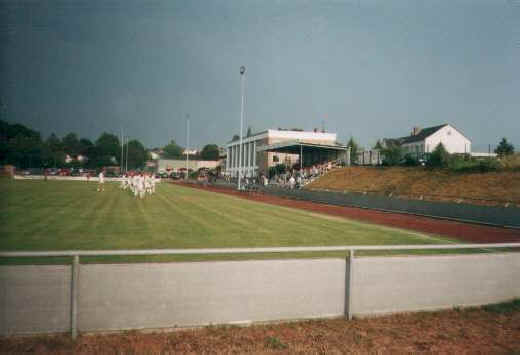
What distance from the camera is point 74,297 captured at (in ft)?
14.6

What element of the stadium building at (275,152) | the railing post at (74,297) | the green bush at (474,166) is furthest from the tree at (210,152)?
the railing post at (74,297)

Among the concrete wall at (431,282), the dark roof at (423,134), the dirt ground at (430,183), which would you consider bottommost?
the concrete wall at (431,282)

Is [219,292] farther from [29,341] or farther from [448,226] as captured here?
[448,226]

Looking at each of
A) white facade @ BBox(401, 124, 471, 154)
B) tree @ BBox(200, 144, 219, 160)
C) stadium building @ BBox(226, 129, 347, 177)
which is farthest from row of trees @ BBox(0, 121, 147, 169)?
white facade @ BBox(401, 124, 471, 154)

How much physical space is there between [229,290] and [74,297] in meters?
1.80

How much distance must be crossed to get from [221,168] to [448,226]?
9410 cm

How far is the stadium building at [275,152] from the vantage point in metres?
53.8

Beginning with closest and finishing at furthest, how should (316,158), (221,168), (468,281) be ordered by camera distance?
(468,281) → (316,158) → (221,168)

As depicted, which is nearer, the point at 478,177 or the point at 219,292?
the point at 219,292

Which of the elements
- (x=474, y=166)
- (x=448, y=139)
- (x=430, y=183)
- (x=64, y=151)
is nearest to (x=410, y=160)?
(x=430, y=183)

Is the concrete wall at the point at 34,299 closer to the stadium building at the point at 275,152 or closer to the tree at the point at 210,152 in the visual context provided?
the stadium building at the point at 275,152

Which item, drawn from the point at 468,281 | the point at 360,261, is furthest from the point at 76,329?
the point at 468,281

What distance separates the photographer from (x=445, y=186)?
28688mm

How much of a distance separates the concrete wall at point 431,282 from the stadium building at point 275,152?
145 ft
